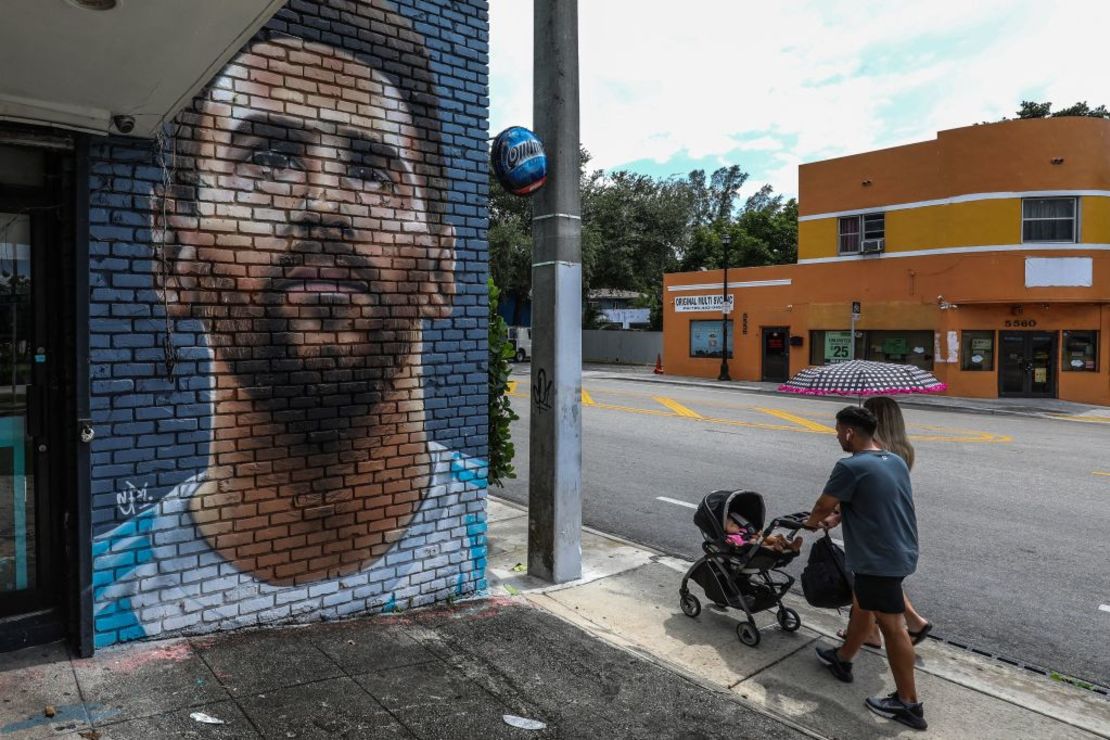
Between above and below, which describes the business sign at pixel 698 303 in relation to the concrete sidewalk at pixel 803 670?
above

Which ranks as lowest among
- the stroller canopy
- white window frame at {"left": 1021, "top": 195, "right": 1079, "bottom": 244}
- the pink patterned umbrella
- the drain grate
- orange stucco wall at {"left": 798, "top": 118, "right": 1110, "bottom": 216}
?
the drain grate

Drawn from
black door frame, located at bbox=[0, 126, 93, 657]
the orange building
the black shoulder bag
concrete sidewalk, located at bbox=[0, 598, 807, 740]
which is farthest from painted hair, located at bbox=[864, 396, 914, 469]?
the orange building

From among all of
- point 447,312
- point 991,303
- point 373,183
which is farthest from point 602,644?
point 991,303

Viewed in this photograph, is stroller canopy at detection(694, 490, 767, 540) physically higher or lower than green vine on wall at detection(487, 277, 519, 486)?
lower

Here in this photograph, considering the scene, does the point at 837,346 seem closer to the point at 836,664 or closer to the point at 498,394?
the point at 498,394

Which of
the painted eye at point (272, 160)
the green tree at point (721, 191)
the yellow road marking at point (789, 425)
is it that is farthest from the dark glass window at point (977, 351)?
the green tree at point (721, 191)

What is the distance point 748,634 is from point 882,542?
4.19ft

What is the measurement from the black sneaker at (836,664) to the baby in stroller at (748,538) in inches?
25.3

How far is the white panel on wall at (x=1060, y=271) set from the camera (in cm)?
2198

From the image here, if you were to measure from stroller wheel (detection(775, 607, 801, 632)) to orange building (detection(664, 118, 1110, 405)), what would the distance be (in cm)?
2064

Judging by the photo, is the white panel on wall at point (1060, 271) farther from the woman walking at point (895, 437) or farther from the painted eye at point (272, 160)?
the painted eye at point (272, 160)

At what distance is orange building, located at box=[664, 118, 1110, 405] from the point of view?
22.2m

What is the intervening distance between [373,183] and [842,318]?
23.5 m

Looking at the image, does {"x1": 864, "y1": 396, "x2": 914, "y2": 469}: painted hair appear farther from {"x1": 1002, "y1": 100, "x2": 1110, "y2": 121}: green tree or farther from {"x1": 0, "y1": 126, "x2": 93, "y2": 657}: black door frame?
{"x1": 1002, "y1": 100, "x2": 1110, "y2": 121}: green tree
